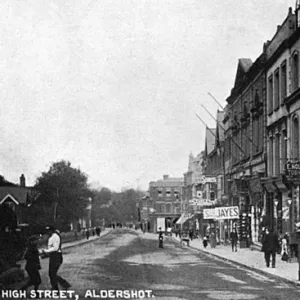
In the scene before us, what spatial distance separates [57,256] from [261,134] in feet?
109

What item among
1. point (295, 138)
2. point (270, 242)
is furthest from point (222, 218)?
point (270, 242)

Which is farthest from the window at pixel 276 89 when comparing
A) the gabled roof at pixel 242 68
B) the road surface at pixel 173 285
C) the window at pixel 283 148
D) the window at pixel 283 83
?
the road surface at pixel 173 285

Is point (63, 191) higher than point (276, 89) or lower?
lower

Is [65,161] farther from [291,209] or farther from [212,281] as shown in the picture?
[212,281]

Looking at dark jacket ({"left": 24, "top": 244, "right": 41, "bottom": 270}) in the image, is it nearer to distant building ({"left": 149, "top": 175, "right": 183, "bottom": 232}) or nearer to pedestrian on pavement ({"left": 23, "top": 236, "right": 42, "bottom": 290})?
pedestrian on pavement ({"left": 23, "top": 236, "right": 42, "bottom": 290})

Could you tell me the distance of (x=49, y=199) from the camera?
83375 millimetres

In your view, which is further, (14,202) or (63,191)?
(63,191)

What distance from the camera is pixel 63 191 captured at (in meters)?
86.9

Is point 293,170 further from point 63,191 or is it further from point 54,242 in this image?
point 63,191

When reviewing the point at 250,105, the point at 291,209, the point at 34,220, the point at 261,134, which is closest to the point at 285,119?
the point at 291,209

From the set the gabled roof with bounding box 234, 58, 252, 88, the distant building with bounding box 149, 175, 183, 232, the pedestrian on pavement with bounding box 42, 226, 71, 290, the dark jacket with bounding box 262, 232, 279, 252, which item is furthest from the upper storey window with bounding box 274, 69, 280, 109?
the distant building with bounding box 149, 175, 183, 232

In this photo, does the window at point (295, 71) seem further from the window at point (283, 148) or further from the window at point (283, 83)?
the window at point (283, 148)

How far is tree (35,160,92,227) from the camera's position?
84125mm

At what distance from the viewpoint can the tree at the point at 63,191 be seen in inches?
3312
